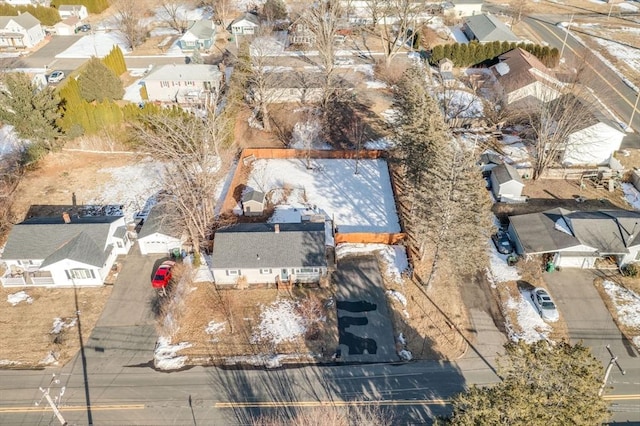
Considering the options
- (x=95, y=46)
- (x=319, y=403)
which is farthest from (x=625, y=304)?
(x=95, y=46)

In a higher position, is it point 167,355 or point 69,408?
point 167,355

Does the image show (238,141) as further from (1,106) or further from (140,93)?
(1,106)

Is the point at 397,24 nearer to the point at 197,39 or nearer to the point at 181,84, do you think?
the point at 197,39

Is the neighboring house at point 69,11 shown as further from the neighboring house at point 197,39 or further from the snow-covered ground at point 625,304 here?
the snow-covered ground at point 625,304

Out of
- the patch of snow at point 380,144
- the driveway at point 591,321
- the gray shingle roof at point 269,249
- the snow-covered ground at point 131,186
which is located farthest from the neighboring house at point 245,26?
the driveway at point 591,321

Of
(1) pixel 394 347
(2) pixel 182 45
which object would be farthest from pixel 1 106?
(1) pixel 394 347

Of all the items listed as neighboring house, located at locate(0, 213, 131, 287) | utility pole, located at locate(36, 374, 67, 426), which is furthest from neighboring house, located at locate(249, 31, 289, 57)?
utility pole, located at locate(36, 374, 67, 426)

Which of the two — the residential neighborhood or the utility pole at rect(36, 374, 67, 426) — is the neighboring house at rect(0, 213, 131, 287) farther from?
the utility pole at rect(36, 374, 67, 426)
